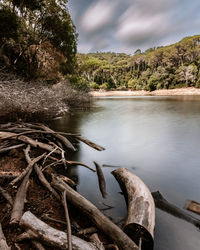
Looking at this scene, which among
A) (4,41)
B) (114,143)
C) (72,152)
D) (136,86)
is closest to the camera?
(72,152)

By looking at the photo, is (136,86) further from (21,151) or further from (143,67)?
(21,151)

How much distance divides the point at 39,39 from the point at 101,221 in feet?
48.8

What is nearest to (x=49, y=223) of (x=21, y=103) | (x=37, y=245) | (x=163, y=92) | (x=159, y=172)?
(x=37, y=245)

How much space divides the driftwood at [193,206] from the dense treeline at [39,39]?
12.0 m

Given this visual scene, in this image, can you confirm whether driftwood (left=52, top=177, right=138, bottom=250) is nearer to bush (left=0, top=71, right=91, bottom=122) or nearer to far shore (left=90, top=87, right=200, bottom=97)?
bush (left=0, top=71, right=91, bottom=122)

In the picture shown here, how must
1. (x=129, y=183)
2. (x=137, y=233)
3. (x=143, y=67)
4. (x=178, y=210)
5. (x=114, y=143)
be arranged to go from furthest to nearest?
(x=143, y=67) < (x=114, y=143) < (x=129, y=183) < (x=178, y=210) < (x=137, y=233)

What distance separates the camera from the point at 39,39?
13.0 m

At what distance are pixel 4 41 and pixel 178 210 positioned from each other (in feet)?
41.7

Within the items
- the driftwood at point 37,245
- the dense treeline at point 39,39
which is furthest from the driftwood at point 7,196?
the dense treeline at point 39,39

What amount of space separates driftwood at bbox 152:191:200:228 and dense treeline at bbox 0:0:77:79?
1170cm

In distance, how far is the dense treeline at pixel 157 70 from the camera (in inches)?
1570

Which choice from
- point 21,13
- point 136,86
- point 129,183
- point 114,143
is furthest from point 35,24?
point 136,86

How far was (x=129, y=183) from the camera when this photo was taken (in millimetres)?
2572

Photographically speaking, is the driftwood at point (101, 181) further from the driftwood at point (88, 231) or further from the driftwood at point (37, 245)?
the driftwood at point (37, 245)
